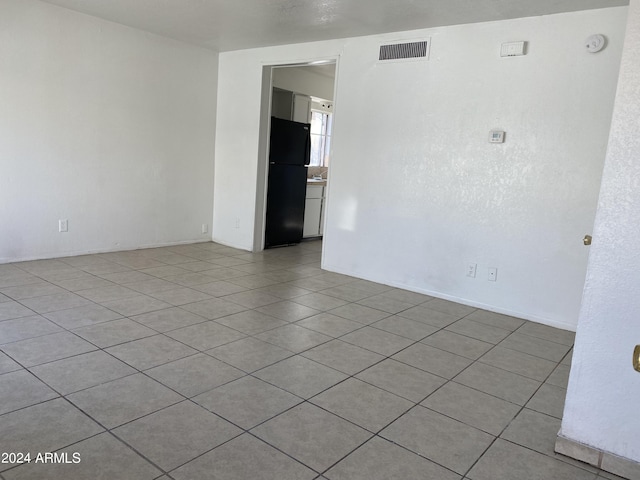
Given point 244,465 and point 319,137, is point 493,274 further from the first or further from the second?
point 319,137

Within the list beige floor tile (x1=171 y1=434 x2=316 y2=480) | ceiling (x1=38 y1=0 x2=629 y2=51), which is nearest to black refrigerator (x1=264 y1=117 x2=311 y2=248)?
ceiling (x1=38 y1=0 x2=629 y2=51)

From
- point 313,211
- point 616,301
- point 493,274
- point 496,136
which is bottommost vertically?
point 493,274

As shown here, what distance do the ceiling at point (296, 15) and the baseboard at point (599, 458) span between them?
116 inches

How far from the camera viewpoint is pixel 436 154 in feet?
13.9

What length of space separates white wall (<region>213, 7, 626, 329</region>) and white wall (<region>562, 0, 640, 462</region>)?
6.00 feet

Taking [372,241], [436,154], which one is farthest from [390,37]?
[372,241]

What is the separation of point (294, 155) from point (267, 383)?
4279 mm

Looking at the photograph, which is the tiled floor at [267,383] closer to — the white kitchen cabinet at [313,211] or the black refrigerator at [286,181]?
the black refrigerator at [286,181]

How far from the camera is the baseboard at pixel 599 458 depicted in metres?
1.86

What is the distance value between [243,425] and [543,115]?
3.21 metres

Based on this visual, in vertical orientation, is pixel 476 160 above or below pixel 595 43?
below

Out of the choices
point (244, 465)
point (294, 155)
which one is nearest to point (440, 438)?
point (244, 465)

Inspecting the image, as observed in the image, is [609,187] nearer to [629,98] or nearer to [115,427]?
[629,98]

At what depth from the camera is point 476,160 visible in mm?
4004
